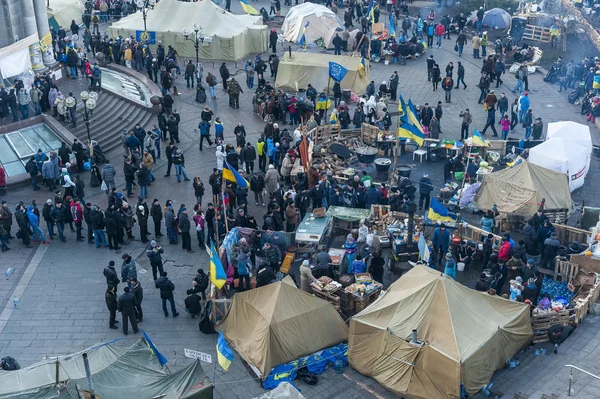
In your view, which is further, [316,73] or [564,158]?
[316,73]

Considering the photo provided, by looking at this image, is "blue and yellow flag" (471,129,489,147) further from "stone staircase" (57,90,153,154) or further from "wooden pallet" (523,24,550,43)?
"wooden pallet" (523,24,550,43)

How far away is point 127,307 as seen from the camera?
65.6 feet

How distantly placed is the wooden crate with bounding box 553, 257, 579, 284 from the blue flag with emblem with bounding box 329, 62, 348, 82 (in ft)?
43.2

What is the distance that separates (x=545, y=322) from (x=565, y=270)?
3009 millimetres

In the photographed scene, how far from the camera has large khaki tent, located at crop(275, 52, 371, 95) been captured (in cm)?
3591

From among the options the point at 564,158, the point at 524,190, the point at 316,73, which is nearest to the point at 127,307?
the point at 524,190

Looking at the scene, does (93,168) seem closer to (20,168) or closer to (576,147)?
(20,168)

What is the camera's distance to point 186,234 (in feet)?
79.0

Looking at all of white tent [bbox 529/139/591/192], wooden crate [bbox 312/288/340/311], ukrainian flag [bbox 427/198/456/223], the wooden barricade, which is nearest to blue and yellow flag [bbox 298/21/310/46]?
white tent [bbox 529/139/591/192]

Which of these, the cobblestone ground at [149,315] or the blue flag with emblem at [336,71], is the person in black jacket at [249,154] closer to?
the cobblestone ground at [149,315]

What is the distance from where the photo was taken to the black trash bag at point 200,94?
35406 millimetres

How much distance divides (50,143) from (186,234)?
29.0ft

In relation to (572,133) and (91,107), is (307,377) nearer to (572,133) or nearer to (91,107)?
(91,107)

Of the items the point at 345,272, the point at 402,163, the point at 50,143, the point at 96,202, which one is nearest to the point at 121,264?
the point at 96,202
